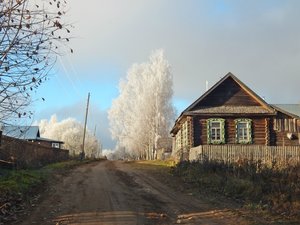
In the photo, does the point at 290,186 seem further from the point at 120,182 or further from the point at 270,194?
the point at 120,182

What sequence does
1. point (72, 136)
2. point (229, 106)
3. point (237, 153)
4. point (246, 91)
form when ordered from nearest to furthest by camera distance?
point (237, 153) → point (229, 106) → point (246, 91) → point (72, 136)

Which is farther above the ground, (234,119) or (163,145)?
(234,119)

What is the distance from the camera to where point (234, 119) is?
38.2 metres

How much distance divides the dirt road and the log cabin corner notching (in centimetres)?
1712

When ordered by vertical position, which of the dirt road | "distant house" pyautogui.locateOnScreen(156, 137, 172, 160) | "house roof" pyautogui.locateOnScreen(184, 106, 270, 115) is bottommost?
the dirt road

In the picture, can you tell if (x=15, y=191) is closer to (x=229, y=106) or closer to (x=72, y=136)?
(x=229, y=106)

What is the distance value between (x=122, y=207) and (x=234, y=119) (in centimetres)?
2460

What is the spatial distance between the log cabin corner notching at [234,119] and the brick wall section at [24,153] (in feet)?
36.2

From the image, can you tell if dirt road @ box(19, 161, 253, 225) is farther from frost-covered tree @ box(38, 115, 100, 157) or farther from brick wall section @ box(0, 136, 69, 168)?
frost-covered tree @ box(38, 115, 100, 157)

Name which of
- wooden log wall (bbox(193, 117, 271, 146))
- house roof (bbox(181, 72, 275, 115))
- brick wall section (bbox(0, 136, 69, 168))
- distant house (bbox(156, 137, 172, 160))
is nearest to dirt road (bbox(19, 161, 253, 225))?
brick wall section (bbox(0, 136, 69, 168))

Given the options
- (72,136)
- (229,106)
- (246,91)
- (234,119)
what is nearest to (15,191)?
(234,119)

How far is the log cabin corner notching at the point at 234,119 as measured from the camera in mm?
37875

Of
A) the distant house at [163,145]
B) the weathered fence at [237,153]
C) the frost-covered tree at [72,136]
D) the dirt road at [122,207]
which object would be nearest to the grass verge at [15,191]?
the dirt road at [122,207]

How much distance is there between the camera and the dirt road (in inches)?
514
